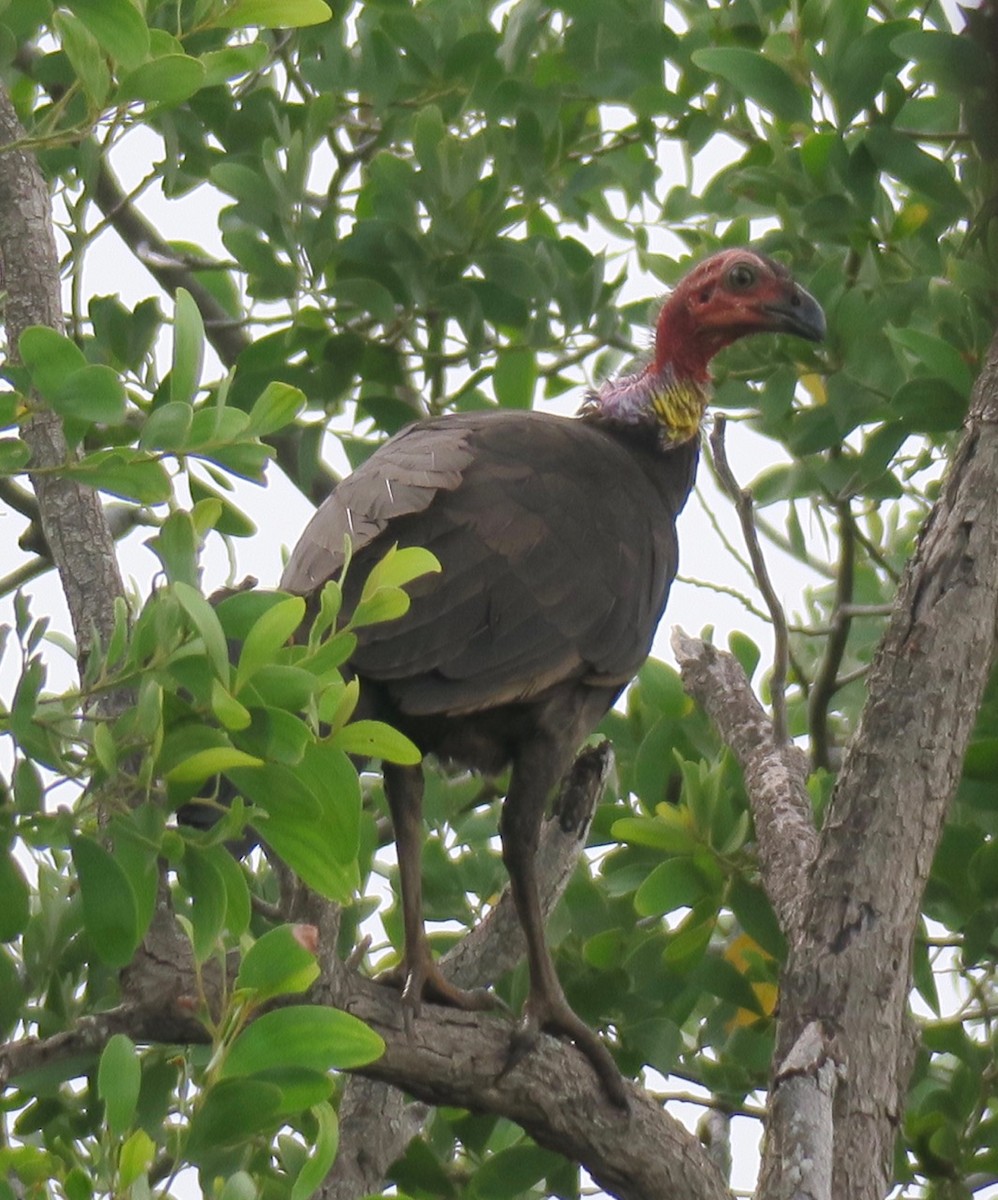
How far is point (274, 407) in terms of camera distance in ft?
6.16

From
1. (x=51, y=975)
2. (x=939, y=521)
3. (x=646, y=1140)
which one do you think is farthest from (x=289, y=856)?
→ (x=939, y=521)

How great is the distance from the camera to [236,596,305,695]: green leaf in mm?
1627

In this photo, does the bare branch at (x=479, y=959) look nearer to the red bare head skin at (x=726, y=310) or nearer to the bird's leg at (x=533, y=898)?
the bird's leg at (x=533, y=898)

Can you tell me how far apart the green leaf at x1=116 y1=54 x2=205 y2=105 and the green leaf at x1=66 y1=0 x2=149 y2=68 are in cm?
3

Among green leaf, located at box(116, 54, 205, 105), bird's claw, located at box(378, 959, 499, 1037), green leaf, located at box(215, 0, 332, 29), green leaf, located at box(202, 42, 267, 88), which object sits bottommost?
bird's claw, located at box(378, 959, 499, 1037)

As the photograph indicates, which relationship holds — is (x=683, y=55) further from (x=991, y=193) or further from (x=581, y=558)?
(x=581, y=558)

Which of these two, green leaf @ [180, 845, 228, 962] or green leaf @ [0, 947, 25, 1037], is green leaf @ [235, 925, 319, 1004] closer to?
green leaf @ [180, 845, 228, 962]

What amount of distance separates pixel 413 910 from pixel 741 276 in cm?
183

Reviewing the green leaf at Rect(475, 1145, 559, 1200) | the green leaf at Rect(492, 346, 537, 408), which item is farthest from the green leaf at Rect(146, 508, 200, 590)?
the green leaf at Rect(492, 346, 537, 408)

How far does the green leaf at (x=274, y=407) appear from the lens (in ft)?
6.14

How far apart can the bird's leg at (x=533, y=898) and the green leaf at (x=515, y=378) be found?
3.84 feet

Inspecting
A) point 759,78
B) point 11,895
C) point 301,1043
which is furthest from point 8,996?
point 759,78

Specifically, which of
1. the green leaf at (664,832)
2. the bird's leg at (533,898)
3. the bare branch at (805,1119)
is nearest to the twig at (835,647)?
the green leaf at (664,832)

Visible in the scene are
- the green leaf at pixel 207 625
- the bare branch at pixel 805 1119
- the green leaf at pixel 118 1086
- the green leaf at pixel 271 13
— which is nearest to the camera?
the green leaf at pixel 207 625
